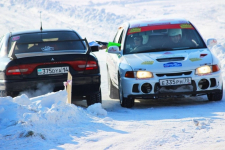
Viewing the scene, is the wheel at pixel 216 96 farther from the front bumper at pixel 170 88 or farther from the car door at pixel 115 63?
the car door at pixel 115 63

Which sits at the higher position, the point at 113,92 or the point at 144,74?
the point at 144,74

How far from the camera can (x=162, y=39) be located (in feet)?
31.2

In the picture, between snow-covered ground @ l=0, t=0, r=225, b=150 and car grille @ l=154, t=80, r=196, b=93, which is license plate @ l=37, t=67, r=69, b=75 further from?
car grille @ l=154, t=80, r=196, b=93

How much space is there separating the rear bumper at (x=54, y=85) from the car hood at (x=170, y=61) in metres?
0.78

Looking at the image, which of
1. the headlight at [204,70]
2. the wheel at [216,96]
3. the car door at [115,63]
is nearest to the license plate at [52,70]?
the car door at [115,63]

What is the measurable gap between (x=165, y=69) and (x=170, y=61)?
0.22m

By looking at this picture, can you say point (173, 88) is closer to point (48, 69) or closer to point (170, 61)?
point (170, 61)

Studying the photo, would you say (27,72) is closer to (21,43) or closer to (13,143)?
(21,43)

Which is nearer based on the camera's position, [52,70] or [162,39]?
[52,70]

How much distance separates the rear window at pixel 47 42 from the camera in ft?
27.7

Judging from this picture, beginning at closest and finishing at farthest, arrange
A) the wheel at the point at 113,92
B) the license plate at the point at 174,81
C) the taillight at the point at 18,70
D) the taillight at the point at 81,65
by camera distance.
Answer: the taillight at the point at 18,70 < the taillight at the point at 81,65 < the license plate at the point at 174,81 < the wheel at the point at 113,92

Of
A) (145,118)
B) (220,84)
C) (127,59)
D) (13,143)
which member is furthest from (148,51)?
(13,143)

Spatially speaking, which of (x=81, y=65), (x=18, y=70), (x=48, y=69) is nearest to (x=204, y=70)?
(x=81, y=65)

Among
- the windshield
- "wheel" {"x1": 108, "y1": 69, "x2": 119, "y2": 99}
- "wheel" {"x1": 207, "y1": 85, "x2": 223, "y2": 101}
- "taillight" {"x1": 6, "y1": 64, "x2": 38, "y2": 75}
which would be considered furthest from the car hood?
"taillight" {"x1": 6, "y1": 64, "x2": 38, "y2": 75}
